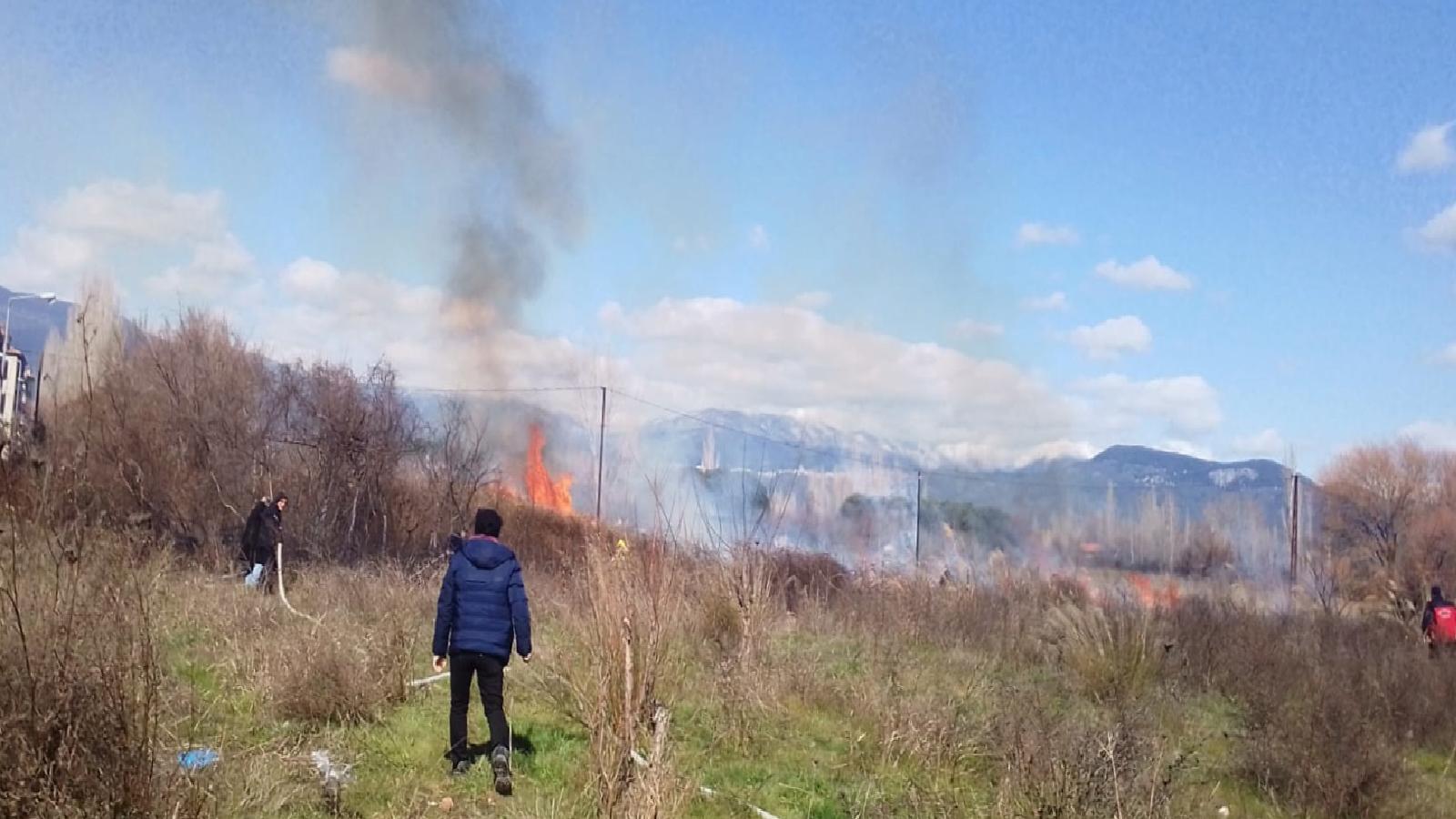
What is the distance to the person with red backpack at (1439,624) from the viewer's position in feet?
56.2

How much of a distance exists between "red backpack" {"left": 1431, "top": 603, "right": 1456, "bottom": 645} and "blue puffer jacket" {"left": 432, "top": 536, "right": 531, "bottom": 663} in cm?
1543

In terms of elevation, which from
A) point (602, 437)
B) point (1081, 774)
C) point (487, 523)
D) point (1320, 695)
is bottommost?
point (1320, 695)

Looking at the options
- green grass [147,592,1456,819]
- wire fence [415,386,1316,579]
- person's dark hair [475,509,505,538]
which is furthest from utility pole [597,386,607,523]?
person's dark hair [475,509,505,538]

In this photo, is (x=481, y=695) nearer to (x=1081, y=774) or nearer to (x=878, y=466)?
(x=1081, y=774)

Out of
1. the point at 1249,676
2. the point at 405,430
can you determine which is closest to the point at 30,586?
the point at 1249,676

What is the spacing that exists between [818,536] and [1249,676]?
14.6 m

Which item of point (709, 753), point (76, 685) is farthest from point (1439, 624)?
point (76, 685)

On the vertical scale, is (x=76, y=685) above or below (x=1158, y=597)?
above

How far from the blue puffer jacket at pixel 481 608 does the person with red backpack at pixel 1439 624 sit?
49.5ft

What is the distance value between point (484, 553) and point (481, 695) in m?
0.90

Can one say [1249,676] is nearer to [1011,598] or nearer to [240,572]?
[1011,598]

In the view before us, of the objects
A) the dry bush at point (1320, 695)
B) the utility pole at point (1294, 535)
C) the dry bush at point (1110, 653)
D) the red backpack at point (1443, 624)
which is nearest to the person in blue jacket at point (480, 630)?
the dry bush at point (1320, 695)

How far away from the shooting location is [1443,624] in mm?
17391

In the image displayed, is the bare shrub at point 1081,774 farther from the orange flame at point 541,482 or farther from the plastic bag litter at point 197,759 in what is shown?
the orange flame at point 541,482
